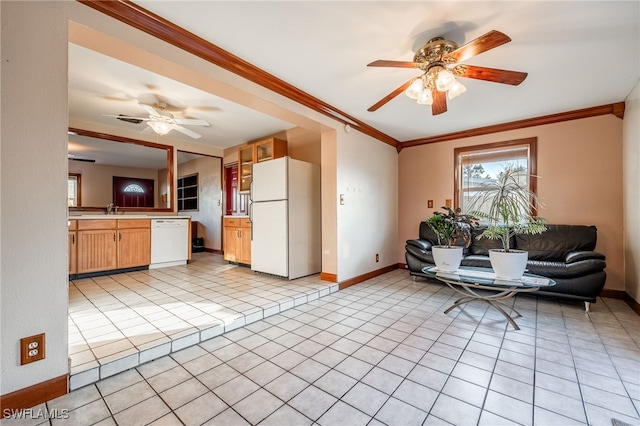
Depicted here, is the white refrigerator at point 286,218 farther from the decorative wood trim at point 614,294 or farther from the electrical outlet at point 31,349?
the decorative wood trim at point 614,294

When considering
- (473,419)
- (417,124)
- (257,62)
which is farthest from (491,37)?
(417,124)

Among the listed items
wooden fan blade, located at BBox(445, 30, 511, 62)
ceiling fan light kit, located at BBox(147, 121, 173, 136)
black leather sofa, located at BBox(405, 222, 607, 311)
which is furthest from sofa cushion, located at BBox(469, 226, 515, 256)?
ceiling fan light kit, located at BBox(147, 121, 173, 136)

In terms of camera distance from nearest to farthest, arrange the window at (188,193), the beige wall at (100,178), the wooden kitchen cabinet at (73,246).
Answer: the wooden kitchen cabinet at (73,246) → the beige wall at (100,178) → the window at (188,193)

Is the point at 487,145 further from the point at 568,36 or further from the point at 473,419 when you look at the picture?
the point at 473,419

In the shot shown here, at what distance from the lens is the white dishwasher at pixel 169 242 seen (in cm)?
461

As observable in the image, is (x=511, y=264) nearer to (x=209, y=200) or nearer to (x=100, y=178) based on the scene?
(x=209, y=200)

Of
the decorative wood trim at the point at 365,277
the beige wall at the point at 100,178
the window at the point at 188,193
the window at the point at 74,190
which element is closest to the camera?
the decorative wood trim at the point at 365,277

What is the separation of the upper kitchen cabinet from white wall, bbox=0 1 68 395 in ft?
10.4

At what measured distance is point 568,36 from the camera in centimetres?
199

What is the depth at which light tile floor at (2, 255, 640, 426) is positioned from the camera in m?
1.35

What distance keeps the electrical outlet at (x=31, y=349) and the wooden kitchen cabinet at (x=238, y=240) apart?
10.3ft

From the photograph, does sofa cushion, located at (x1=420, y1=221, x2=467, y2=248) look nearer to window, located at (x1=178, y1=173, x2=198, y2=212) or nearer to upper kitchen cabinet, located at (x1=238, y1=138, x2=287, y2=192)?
upper kitchen cabinet, located at (x1=238, y1=138, x2=287, y2=192)

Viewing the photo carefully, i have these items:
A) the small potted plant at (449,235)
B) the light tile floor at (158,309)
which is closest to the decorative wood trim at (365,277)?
the light tile floor at (158,309)

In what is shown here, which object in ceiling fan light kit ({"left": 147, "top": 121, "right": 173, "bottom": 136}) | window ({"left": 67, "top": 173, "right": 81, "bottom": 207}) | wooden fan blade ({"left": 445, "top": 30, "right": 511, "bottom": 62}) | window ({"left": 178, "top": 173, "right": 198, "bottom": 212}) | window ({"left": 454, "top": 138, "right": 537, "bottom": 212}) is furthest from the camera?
window ({"left": 178, "top": 173, "right": 198, "bottom": 212})
